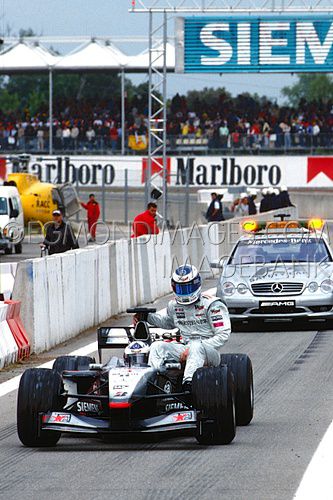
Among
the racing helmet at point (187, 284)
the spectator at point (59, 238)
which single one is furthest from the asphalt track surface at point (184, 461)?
the spectator at point (59, 238)

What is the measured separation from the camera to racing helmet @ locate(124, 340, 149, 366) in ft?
32.0

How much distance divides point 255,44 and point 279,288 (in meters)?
29.0

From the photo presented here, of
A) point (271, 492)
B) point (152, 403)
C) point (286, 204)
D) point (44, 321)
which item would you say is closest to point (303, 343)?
point (44, 321)

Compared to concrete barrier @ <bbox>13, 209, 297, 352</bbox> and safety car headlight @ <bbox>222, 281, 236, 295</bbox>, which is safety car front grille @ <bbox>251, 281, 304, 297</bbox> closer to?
safety car headlight @ <bbox>222, 281, 236, 295</bbox>

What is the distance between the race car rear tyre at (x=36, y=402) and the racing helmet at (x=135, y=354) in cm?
55

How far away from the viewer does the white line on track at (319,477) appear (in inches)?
300

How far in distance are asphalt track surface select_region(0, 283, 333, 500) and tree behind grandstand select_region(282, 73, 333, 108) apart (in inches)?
4780

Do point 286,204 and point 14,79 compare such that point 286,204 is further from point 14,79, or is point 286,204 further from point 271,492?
point 14,79

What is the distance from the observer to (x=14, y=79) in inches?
5261

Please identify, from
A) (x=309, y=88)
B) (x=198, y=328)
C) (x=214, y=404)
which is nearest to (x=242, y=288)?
(x=198, y=328)

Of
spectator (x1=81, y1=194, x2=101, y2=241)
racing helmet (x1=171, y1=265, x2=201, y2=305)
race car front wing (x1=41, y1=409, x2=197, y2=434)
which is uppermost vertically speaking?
racing helmet (x1=171, y1=265, x2=201, y2=305)

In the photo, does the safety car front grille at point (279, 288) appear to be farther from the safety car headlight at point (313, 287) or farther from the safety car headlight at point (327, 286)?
the safety car headlight at point (327, 286)

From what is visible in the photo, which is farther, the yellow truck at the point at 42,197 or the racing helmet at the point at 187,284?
the yellow truck at the point at 42,197

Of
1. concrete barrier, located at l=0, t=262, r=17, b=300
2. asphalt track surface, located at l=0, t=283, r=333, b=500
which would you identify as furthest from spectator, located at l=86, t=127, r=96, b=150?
asphalt track surface, located at l=0, t=283, r=333, b=500
